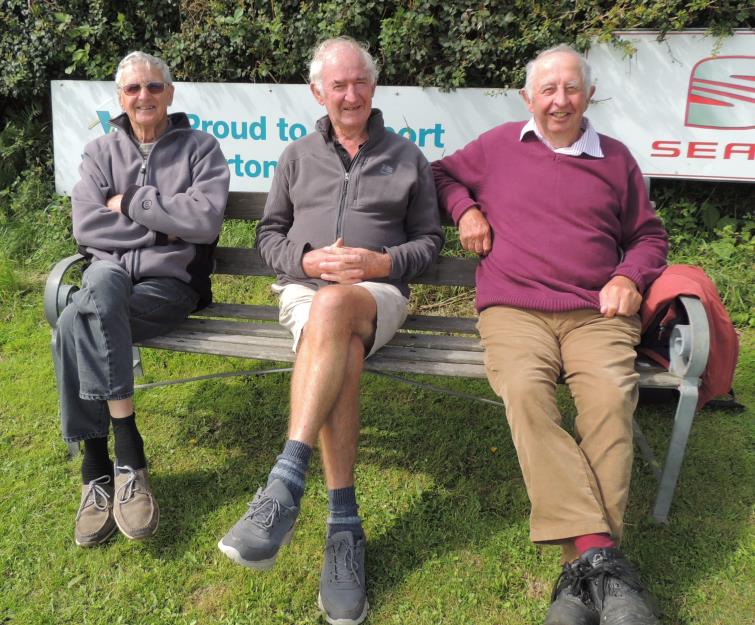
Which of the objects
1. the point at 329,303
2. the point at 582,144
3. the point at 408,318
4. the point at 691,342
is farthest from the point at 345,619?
the point at 582,144

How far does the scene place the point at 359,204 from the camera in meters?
2.83

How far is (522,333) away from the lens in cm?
255

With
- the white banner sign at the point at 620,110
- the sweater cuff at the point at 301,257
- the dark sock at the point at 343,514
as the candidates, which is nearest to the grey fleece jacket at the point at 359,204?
the sweater cuff at the point at 301,257

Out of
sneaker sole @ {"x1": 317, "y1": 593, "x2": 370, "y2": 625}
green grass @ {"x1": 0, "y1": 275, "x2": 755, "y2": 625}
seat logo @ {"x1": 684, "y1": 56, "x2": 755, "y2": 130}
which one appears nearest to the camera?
sneaker sole @ {"x1": 317, "y1": 593, "x2": 370, "y2": 625}

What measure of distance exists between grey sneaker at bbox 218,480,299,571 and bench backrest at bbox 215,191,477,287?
1.37 metres

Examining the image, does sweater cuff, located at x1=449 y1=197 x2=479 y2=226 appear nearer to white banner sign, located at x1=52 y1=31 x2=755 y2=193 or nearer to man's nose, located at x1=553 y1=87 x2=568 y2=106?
man's nose, located at x1=553 y1=87 x2=568 y2=106

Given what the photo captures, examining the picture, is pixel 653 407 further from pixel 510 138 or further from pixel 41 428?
pixel 41 428

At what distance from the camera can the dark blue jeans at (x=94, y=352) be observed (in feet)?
8.15

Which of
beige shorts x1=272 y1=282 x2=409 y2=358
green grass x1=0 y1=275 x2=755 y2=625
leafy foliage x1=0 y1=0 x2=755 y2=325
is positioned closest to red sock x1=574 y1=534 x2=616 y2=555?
green grass x1=0 y1=275 x2=755 y2=625

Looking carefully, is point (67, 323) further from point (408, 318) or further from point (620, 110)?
point (620, 110)

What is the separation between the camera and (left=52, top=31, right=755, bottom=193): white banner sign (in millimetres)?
4191

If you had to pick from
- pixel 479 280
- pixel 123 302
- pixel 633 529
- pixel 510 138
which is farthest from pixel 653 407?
pixel 123 302

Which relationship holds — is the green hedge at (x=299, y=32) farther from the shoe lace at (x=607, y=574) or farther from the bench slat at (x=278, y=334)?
the shoe lace at (x=607, y=574)

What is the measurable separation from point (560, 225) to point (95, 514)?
218cm
